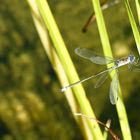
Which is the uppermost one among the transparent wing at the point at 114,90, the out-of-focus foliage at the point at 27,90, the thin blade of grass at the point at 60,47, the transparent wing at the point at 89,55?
the thin blade of grass at the point at 60,47

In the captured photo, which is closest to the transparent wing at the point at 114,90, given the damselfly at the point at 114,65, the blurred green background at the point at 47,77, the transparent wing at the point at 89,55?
the damselfly at the point at 114,65

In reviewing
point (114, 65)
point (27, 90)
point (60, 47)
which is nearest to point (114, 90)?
point (114, 65)

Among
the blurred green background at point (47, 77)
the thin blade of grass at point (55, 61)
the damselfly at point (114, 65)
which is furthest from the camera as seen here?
the blurred green background at point (47, 77)

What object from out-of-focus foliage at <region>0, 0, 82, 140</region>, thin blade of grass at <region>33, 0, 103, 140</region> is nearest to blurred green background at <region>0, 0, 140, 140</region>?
out-of-focus foliage at <region>0, 0, 82, 140</region>

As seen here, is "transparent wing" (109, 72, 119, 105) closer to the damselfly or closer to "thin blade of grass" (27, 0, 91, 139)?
the damselfly

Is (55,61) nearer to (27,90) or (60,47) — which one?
(60,47)

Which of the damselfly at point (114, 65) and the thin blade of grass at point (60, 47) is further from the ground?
the thin blade of grass at point (60, 47)

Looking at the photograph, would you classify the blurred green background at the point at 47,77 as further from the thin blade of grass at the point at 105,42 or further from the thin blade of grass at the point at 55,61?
the thin blade of grass at the point at 105,42

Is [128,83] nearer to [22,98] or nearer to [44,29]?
[22,98]

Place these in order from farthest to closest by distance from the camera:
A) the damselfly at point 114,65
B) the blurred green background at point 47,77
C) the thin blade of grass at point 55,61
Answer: the blurred green background at point 47,77, the thin blade of grass at point 55,61, the damselfly at point 114,65
